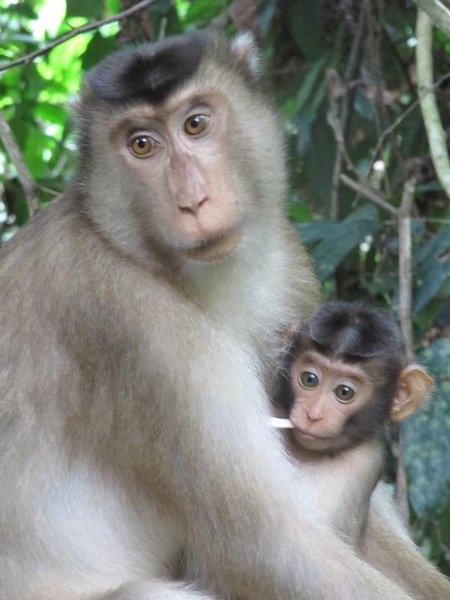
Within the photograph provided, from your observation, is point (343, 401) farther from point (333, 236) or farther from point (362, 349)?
point (333, 236)

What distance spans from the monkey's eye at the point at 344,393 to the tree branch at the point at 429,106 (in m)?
1.06

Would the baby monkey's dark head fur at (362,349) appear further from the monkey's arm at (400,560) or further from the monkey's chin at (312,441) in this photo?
the monkey's arm at (400,560)

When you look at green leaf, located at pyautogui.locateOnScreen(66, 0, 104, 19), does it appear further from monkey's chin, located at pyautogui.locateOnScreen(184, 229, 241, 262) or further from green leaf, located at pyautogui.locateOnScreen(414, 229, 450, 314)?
monkey's chin, located at pyautogui.locateOnScreen(184, 229, 241, 262)

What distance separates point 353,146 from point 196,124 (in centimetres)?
300

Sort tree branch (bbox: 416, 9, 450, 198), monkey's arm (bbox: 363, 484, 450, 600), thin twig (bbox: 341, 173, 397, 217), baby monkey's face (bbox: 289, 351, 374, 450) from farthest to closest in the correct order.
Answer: thin twig (bbox: 341, 173, 397, 217) → tree branch (bbox: 416, 9, 450, 198) → monkey's arm (bbox: 363, 484, 450, 600) → baby monkey's face (bbox: 289, 351, 374, 450)

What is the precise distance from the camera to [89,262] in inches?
140

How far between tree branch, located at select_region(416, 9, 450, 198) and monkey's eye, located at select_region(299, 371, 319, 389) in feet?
3.61

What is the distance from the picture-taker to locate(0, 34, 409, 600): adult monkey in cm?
339

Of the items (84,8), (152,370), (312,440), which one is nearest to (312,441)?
(312,440)

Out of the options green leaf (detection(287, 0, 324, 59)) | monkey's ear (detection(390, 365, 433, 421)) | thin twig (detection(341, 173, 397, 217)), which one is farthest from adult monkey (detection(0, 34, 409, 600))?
green leaf (detection(287, 0, 324, 59))

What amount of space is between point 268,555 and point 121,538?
1.89ft

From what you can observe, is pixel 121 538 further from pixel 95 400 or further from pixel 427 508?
pixel 427 508

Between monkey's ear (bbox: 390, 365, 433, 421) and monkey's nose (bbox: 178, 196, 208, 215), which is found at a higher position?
monkey's nose (bbox: 178, 196, 208, 215)

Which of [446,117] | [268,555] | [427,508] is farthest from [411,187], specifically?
[268,555]
